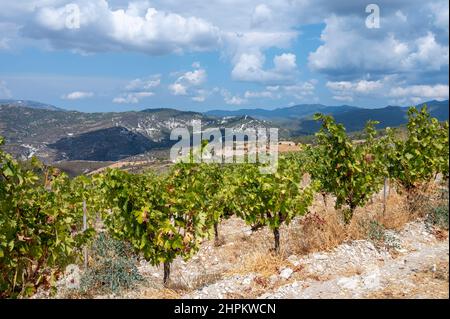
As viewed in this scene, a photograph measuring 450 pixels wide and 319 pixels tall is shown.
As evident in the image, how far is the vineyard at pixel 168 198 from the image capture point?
6.39 meters

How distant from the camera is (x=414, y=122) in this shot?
12.5m

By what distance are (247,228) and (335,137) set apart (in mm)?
6635

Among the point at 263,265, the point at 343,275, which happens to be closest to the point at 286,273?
the point at 263,265

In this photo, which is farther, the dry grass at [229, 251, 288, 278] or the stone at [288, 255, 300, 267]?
the stone at [288, 255, 300, 267]

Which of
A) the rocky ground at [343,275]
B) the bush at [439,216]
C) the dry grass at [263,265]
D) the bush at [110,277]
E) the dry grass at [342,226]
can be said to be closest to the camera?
the rocky ground at [343,275]

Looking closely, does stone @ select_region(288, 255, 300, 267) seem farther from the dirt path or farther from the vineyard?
the vineyard

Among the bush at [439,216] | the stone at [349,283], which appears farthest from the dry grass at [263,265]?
the bush at [439,216]

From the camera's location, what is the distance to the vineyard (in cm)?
639

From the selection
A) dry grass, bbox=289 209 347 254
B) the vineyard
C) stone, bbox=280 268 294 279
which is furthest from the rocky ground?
the vineyard

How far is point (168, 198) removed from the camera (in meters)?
7.75

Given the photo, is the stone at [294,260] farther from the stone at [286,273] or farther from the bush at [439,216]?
the bush at [439,216]

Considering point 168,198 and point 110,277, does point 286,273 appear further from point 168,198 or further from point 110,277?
point 110,277

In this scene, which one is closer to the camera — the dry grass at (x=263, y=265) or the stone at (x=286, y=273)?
the stone at (x=286, y=273)
